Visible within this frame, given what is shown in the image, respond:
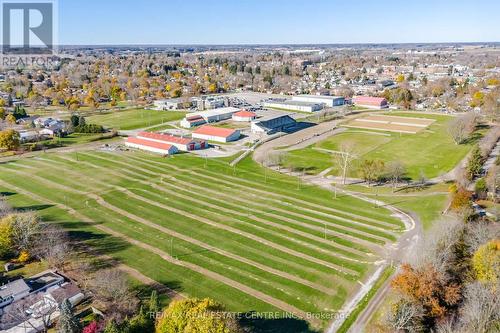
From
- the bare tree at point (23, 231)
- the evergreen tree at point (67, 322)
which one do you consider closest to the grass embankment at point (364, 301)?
the evergreen tree at point (67, 322)

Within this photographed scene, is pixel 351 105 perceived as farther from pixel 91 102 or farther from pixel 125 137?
pixel 91 102

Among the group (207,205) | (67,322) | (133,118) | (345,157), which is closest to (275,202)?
(207,205)

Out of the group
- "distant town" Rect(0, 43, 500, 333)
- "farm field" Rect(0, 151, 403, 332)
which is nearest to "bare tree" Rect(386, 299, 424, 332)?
"distant town" Rect(0, 43, 500, 333)

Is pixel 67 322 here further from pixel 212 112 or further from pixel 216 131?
pixel 212 112

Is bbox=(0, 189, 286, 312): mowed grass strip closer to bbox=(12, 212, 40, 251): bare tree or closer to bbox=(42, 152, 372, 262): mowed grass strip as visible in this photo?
bbox=(12, 212, 40, 251): bare tree

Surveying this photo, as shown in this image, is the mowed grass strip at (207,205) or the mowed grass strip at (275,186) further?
the mowed grass strip at (275,186)

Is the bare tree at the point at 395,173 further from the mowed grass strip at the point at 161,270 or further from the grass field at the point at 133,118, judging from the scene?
the grass field at the point at 133,118
